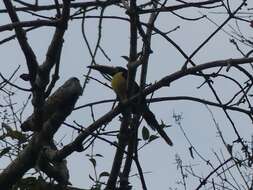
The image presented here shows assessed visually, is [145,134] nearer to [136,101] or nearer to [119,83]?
[136,101]

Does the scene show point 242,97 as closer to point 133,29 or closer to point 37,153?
point 133,29

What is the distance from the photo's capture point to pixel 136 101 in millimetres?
2332

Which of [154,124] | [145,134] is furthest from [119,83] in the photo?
[145,134]

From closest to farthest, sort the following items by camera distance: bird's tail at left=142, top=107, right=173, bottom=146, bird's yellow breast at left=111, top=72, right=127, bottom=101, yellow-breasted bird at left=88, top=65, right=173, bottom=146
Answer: yellow-breasted bird at left=88, top=65, right=173, bottom=146
bird's tail at left=142, top=107, right=173, bottom=146
bird's yellow breast at left=111, top=72, right=127, bottom=101

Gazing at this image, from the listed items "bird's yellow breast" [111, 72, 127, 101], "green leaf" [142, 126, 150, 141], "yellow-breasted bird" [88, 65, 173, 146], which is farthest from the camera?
"bird's yellow breast" [111, 72, 127, 101]

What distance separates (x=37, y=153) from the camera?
2.40 m

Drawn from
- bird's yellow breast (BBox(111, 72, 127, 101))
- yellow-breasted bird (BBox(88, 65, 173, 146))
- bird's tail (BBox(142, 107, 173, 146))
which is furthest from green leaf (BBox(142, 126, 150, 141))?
bird's yellow breast (BBox(111, 72, 127, 101))

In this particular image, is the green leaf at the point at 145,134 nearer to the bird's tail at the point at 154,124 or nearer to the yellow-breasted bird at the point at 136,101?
the yellow-breasted bird at the point at 136,101

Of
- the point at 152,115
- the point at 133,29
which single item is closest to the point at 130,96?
the point at 133,29

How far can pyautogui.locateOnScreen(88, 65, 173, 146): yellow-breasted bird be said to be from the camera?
228cm

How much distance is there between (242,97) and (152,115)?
0.89 m

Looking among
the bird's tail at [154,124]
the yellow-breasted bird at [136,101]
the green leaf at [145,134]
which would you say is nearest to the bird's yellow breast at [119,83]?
the yellow-breasted bird at [136,101]

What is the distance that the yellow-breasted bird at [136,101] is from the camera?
2.28 m

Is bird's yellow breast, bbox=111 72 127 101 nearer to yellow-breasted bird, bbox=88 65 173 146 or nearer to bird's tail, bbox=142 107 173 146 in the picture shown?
yellow-breasted bird, bbox=88 65 173 146
